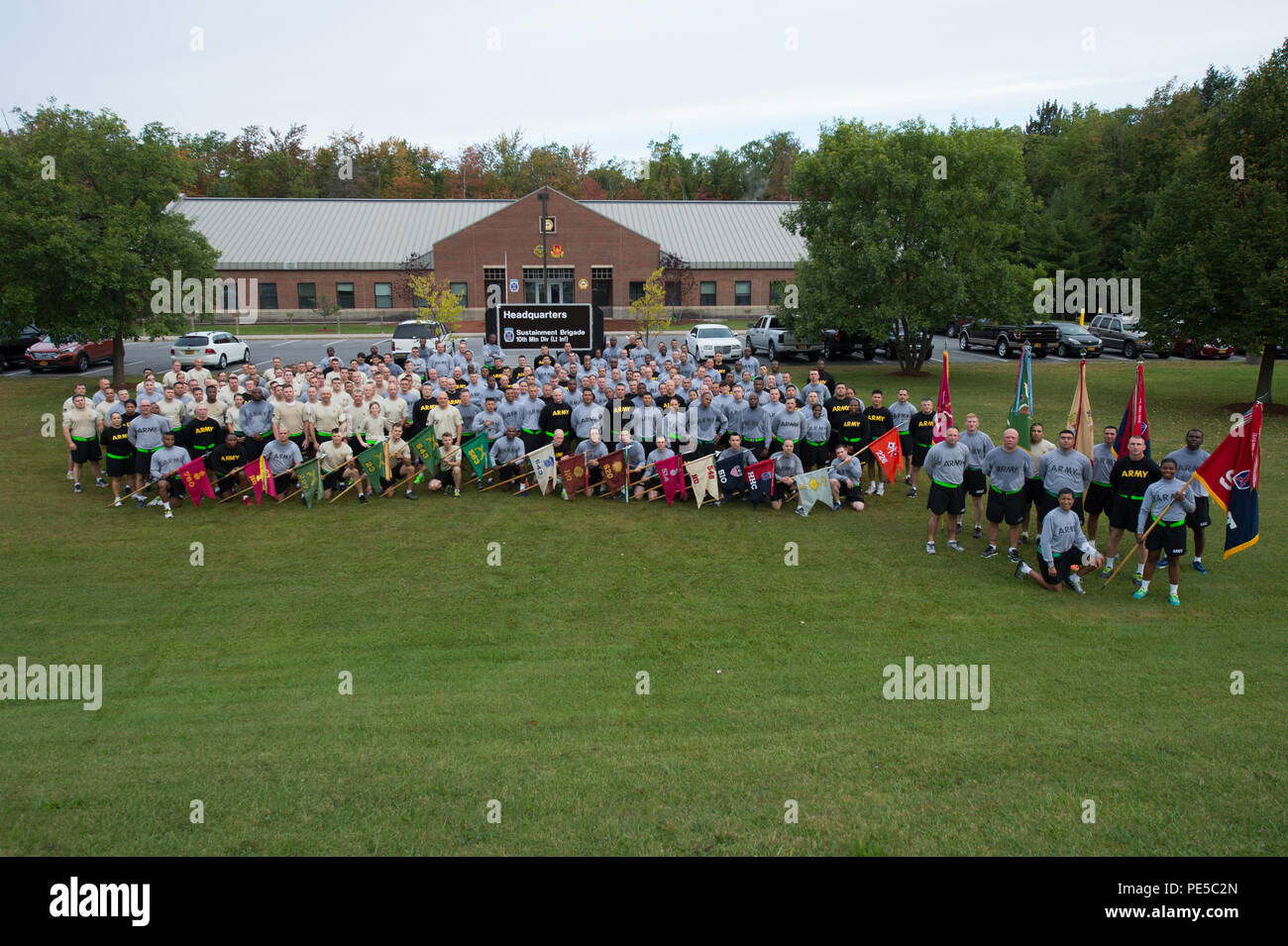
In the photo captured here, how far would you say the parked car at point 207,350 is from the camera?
35625 mm

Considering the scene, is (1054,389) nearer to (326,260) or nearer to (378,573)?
(378,573)

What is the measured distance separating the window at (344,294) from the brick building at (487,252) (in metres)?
0.06

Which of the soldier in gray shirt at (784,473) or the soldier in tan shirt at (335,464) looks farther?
the soldier in tan shirt at (335,464)

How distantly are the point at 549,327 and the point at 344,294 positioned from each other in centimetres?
3510

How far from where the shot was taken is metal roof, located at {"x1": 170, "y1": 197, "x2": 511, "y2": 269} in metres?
54.3

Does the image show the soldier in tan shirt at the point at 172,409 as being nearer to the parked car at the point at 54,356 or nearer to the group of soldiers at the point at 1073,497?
the group of soldiers at the point at 1073,497

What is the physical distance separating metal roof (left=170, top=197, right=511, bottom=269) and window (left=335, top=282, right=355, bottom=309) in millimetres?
1172

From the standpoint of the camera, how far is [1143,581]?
11.3 m

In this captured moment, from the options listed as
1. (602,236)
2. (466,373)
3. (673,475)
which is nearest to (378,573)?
(673,475)

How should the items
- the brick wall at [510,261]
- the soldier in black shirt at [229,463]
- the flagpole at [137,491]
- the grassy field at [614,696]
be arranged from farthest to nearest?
the brick wall at [510,261] < the soldier in black shirt at [229,463] < the flagpole at [137,491] < the grassy field at [614,696]

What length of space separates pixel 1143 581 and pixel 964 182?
22115mm

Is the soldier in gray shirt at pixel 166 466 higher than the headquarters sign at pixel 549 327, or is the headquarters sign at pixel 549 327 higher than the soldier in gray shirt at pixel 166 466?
the headquarters sign at pixel 549 327

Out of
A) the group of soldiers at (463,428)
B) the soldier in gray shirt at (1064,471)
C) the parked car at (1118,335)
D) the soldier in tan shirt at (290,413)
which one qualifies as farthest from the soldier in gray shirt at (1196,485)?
the parked car at (1118,335)

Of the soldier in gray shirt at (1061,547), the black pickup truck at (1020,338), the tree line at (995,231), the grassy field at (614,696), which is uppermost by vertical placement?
the tree line at (995,231)
